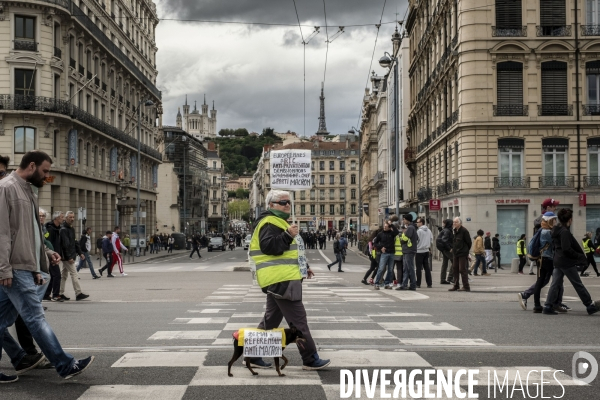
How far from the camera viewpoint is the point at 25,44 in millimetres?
42875

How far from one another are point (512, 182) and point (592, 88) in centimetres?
567

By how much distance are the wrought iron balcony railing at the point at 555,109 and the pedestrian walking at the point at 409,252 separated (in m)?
18.2

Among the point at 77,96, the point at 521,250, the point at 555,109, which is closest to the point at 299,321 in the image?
the point at 521,250

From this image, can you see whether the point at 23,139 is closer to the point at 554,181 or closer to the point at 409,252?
the point at 554,181

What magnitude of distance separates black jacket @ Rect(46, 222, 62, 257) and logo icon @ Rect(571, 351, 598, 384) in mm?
11779

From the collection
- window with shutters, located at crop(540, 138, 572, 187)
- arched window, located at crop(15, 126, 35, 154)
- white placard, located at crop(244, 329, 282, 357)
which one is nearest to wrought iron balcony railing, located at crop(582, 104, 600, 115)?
window with shutters, located at crop(540, 138, 572, 187)

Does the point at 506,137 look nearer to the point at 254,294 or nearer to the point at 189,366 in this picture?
the point at 254,294

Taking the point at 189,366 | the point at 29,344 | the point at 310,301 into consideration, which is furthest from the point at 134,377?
the point at 310,301

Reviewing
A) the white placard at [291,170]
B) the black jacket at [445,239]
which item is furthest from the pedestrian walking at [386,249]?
the white placard at [291,170]

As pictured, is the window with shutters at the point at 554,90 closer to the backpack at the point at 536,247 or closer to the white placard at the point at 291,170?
the white placard at the point at 291,170

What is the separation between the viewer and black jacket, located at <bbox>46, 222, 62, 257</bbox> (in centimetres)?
1667

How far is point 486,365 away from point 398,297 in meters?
9.26

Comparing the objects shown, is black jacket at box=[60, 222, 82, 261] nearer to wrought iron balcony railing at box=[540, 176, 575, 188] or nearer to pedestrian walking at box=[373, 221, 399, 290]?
pedestrian walking at box=[373, 221, 399, 290]

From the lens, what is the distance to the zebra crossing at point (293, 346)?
6.60m
